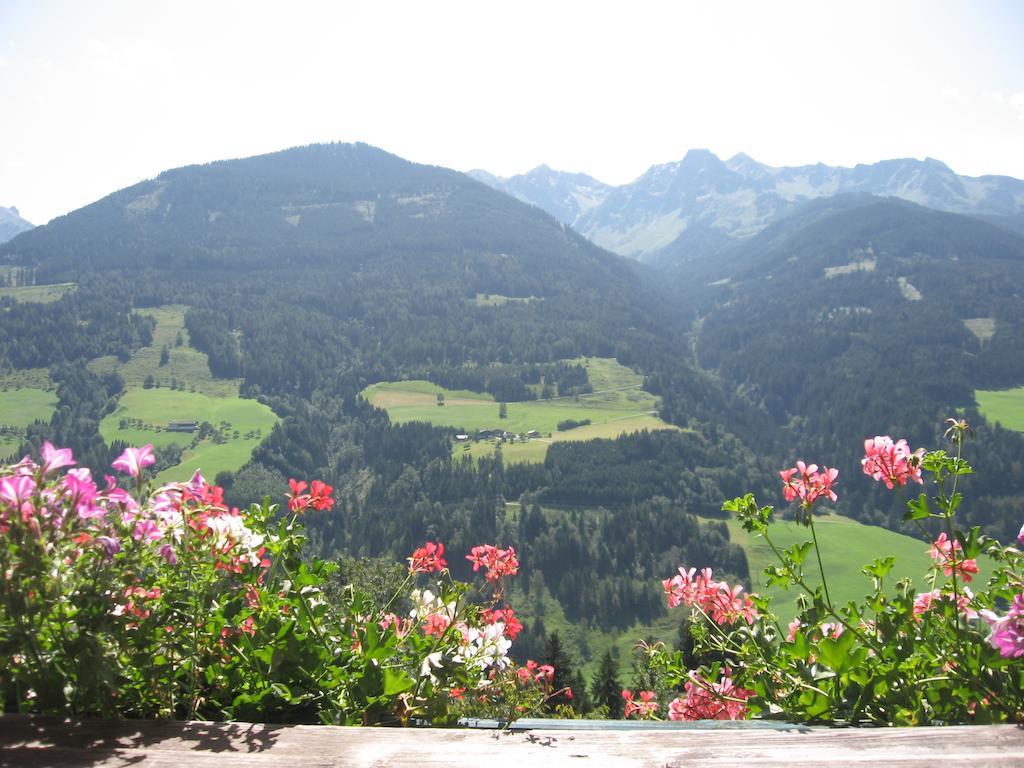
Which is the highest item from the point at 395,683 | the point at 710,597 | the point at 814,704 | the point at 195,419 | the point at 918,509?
the point at 918,509

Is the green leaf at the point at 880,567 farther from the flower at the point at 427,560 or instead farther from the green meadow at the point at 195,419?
the green meadow at the point at 195,419

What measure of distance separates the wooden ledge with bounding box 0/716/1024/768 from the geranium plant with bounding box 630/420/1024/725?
0.36 meters

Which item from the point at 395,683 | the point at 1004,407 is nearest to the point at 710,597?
the point at 395,683

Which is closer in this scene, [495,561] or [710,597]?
[710,597]

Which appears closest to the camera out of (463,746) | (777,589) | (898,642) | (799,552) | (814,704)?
(463,746)

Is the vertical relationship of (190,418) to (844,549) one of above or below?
above

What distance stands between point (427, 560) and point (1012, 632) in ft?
8.74

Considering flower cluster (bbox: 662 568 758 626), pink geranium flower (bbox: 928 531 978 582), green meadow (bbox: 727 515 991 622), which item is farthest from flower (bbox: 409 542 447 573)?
green meadow (bbox: 727 515 991 622)

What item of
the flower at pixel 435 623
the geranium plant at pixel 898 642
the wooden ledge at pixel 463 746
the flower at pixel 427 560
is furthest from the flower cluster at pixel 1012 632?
the flower at pixel 427 560

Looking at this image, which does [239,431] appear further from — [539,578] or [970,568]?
[970,568]

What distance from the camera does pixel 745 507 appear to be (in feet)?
10.5

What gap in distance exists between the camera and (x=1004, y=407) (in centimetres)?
17888

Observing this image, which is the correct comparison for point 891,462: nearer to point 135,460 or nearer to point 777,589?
point 135,460

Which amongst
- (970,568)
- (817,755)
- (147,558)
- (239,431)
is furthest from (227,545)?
(239,431)
